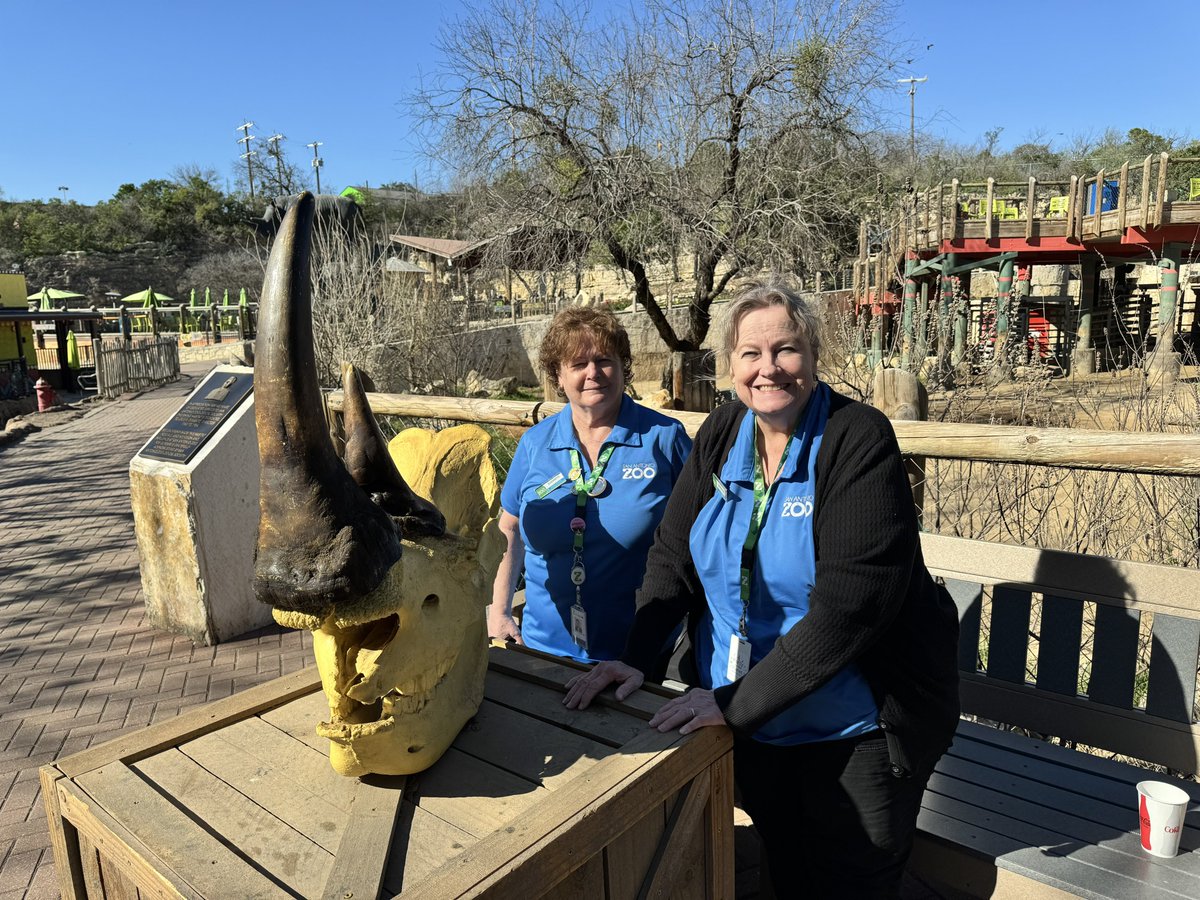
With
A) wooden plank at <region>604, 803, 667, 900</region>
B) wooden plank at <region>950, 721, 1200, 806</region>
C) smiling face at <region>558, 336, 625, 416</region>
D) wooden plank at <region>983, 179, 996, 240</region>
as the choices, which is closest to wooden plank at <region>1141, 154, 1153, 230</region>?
wooden plank at <region>983, 179, 996, 240</region>

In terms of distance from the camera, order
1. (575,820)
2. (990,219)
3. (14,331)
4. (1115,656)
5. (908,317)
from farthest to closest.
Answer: (14,331) → (990,219) → (908,317) → (1115,656) → (575,820)

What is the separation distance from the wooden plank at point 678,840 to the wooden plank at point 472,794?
27 cm

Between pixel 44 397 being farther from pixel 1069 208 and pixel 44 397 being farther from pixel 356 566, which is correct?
pixel 1069 208

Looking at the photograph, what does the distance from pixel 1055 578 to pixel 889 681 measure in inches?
41.8

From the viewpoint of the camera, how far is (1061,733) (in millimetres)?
2639

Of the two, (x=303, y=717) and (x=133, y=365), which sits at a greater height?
(x=133, y=365)

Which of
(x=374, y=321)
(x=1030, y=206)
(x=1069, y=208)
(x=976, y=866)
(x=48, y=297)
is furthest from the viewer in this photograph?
(x=48, y=297)

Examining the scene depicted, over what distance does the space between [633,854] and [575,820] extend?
10.0 inches

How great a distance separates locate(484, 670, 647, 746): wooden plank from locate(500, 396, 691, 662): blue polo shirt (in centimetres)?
44

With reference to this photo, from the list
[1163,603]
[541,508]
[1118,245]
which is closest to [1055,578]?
[1163,603]

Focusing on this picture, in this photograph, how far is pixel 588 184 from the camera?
1138 centimetres

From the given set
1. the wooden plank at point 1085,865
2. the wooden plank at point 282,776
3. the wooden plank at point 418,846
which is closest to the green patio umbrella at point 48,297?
the wooden plank at point 282,776

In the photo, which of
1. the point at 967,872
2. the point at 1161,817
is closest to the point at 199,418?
the point at 967,872

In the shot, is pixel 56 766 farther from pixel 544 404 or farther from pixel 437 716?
pixel 544 404
